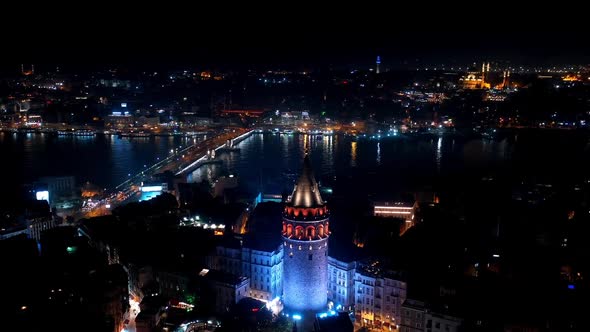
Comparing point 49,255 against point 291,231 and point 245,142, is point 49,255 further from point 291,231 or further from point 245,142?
point 245,142

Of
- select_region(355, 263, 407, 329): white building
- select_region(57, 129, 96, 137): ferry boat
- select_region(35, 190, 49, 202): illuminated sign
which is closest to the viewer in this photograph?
select_region(355, 263, 407, 329): white building

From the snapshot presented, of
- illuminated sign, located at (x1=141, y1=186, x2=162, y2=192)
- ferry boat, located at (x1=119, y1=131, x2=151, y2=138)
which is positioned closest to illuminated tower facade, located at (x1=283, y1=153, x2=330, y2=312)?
illuminated sign, located at (x1=141, y1=186, x2=162, y2=192)

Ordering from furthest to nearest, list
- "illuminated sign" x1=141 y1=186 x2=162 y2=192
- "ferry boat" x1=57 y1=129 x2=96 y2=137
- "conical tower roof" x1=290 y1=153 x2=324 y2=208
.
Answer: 1. "ferry boat" x1=57 y1=129 x2=96 y2=137
2. "illuminated sign" x1=141 y1=186 x2=162 y2=192
3. "conical tower roof" x1=290 y1=153 x2=324 y2=208

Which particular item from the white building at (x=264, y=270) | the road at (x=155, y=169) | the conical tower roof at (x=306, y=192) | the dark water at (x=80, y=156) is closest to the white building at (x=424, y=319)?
the conical tower roof at (x=306, y=192)

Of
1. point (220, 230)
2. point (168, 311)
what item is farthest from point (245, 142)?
point (168, 311)

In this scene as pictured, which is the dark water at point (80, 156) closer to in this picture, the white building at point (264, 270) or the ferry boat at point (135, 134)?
the ferry boat at point (135, 134)

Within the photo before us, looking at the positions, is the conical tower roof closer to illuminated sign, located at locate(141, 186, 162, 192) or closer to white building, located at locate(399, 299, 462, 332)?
white building, located at locate(399, 299, 462, 332)
